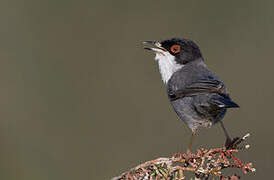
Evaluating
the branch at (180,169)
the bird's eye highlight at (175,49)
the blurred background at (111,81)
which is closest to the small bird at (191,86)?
the bird's eye highlight at (175,49)

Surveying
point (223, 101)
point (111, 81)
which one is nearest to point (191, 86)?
point (223, 101)

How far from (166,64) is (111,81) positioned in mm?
3822

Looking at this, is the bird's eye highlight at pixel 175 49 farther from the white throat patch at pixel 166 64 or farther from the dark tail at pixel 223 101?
the dark tail at pixel 223 101

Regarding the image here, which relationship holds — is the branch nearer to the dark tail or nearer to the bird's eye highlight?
the dark tail

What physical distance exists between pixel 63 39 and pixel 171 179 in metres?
7.44

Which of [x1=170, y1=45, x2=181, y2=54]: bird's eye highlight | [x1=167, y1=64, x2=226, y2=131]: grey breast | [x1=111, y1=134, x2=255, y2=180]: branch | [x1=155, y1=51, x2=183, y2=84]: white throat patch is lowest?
[x1=111, y1=134, x2=255, y2=180]: branch

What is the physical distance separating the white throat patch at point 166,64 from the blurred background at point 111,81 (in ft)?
7.64

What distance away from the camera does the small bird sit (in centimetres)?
456

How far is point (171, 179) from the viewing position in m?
3.25

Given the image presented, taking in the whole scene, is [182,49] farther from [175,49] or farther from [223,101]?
[223,101]

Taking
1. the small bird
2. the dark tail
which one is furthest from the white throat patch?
the dark tail

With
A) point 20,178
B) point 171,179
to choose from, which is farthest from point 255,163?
point 171,179

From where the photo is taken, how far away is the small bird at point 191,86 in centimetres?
456

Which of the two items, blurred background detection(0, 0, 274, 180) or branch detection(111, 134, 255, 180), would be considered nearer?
branch detection(111, 134, 255, 180)
